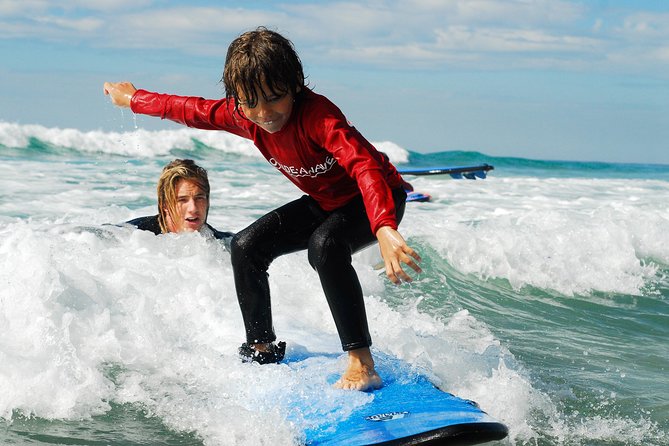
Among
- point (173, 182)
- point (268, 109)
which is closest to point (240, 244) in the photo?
point (268, 109)

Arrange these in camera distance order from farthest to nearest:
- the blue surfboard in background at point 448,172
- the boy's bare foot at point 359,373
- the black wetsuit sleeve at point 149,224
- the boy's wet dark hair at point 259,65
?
1. the blue surfboard in background at point 448,172
2. the black wetsuit sleeve at point 149,224
3. the boy's bare foot at point 359,373
4. the boy's wet dark hair at point 259,65

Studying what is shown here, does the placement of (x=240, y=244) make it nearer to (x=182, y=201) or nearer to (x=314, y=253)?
(x=314, y=253)

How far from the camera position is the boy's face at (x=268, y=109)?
10.1ft

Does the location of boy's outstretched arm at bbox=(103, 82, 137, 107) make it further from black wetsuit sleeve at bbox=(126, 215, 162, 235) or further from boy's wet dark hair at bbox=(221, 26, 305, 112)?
black wetsuit sleeve at bbox=(126, 215, 162, 235)

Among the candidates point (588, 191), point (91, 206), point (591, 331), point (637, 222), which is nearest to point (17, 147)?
point (91, 206)

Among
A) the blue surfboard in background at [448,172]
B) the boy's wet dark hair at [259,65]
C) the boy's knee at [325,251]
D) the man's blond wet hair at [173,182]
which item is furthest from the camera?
A: the blue surfboard in background at [448,172]

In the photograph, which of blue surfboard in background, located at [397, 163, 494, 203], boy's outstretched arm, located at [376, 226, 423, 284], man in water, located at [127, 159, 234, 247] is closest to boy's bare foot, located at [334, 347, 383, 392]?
boy's outstretched arm, located at [376, 226, 423, 284]

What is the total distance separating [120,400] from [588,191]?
1674 centimetres

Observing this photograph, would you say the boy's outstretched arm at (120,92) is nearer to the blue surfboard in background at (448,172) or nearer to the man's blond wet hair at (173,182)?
the man's blond wet hair at (173,182)

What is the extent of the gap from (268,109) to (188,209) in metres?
2.92

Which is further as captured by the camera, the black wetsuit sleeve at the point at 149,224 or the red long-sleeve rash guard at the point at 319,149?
the black wetsuit sleeve at the point at 149,224

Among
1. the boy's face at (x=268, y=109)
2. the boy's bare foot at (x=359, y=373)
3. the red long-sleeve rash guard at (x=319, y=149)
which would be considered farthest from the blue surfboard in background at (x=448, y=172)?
the boy's face at (x=268, y=109)

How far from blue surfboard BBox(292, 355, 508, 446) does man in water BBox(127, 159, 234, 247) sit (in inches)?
111

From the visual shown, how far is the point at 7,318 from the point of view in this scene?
390 centimetres
